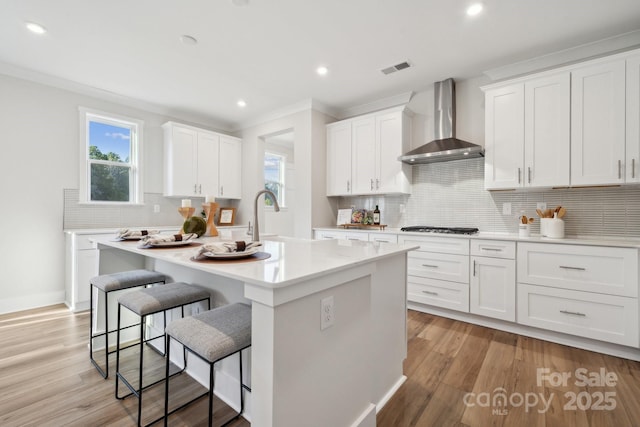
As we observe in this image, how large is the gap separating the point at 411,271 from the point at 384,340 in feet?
5.63

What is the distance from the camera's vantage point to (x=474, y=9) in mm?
2160

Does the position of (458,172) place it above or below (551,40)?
below

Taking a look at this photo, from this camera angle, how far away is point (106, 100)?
3775 mm

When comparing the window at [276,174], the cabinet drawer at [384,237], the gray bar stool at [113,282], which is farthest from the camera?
the window at [276,174]

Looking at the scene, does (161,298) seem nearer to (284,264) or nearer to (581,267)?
(284,264)

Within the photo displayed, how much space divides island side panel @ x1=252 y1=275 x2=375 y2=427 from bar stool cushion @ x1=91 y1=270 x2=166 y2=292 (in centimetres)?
148

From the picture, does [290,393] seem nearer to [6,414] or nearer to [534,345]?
[6,414]

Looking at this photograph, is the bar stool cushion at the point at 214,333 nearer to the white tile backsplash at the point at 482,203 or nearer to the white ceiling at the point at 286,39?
the white ceiling at the point at 286,39

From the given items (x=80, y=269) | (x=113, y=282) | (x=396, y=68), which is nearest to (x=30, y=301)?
(x=80, y=269)

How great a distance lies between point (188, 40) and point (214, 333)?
2617 mm

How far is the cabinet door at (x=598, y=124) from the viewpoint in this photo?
2.32 metres

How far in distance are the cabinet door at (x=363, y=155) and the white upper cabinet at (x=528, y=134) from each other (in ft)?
4.47

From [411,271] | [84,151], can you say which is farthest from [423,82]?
[84,151]

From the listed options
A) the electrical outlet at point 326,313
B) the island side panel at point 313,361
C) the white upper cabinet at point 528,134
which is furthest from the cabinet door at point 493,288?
the electrical outlet at point 326,313
